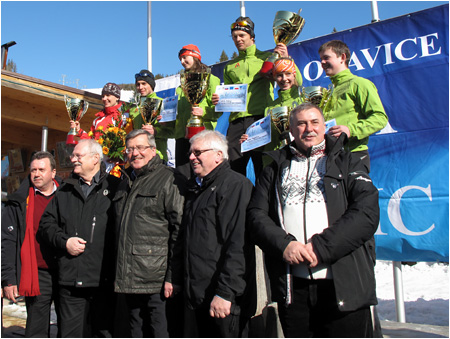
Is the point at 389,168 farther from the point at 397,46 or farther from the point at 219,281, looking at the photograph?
the point at 219,281

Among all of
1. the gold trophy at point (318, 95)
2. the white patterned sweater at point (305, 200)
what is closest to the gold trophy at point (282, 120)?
the gold trophy at point (318, 95)

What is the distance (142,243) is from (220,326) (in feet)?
2.76

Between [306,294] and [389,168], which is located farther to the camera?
[389,168]

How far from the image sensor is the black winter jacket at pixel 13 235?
3.51 metres

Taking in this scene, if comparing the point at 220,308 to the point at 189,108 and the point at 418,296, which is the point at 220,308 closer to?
the point at 189,108

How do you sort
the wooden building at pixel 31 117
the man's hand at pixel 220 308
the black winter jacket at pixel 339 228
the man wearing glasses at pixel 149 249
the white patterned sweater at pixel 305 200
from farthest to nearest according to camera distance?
the wooden building at pixel 31 117, the man wearing glasses at pixel 149 249, the man's hand at pixel 220 308, the white patterned sweater at pixel 305 200, the black winter jacket at pixel 339 228

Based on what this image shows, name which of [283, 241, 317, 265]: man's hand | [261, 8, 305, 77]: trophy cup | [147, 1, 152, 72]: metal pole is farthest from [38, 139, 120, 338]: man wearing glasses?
[147, 1, 152, 72]: metal pole

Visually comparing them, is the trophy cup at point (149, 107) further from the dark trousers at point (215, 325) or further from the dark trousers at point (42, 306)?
the dark trousers at point (215, 325)

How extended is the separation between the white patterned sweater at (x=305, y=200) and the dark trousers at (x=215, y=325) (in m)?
0.52

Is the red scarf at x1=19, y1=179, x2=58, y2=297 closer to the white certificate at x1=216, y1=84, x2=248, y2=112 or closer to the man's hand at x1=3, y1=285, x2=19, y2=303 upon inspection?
the man's hand at x1=3, y1=285, x2=19, y2=303

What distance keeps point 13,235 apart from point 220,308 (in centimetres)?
223

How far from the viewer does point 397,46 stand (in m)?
5.17

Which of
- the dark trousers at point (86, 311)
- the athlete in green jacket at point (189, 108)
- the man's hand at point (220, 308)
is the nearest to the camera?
the man's hand at point (220, 308)

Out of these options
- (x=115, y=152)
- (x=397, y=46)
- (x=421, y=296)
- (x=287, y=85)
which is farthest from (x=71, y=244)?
(x=421, y=296)
